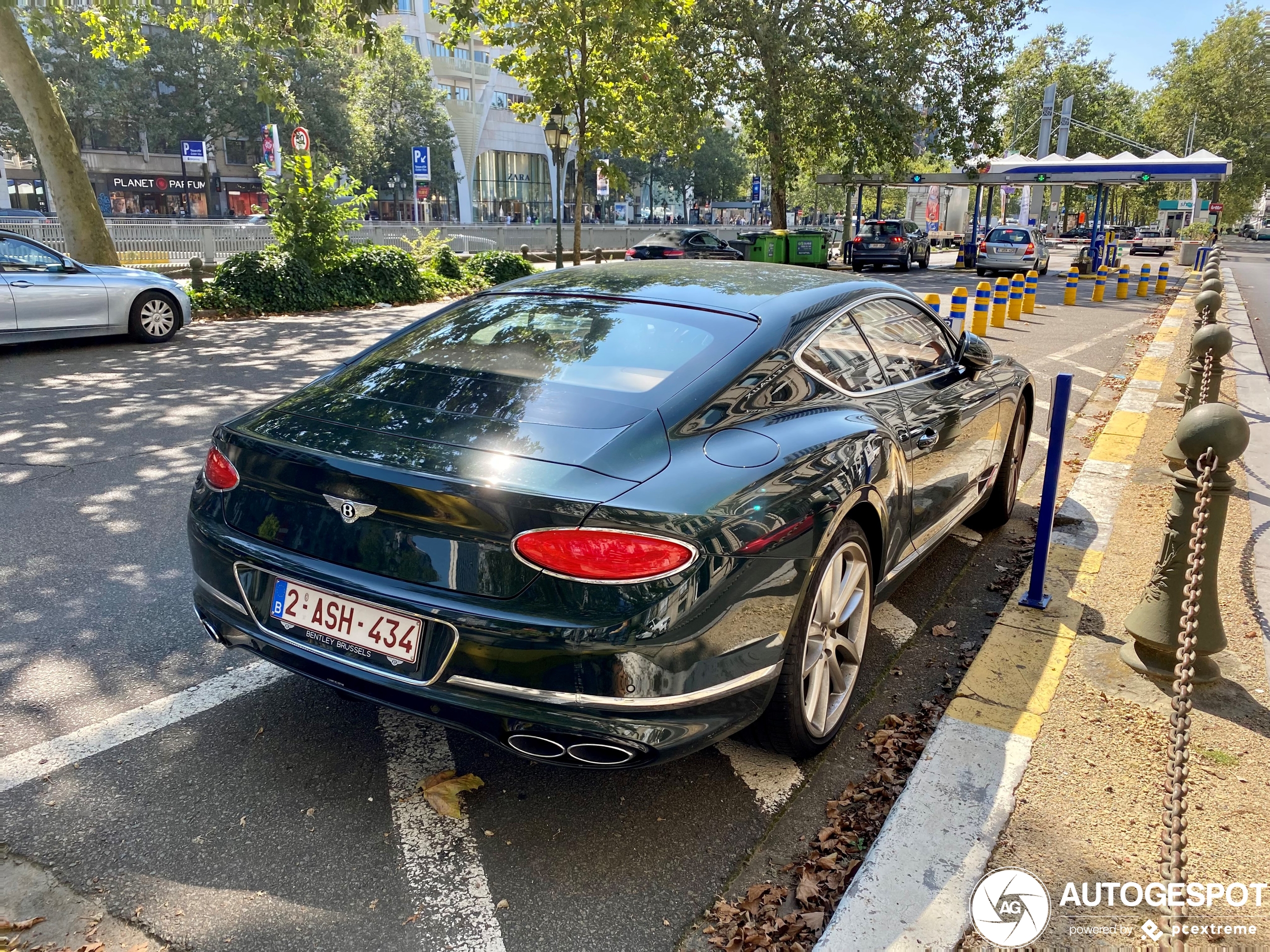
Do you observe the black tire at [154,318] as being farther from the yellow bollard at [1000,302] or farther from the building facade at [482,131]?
the building facade at [482,131]

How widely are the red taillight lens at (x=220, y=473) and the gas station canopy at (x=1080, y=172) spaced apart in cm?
3629

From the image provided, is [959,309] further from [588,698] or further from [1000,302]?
[588,698]

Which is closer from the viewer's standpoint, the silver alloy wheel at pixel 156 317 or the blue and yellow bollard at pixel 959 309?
the silver alloy wheel at pixel 156 317

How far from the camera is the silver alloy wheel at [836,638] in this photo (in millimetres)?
2990

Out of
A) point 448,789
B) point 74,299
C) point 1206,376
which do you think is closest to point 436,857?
point 448,789

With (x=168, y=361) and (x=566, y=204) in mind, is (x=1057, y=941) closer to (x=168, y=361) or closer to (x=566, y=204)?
(x=168, y=361)

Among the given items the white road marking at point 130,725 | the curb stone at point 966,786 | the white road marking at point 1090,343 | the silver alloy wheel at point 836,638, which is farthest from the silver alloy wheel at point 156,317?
the white road marking at point 1090,343

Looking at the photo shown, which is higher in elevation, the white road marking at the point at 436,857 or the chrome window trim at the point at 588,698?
the chrome window trim at the point at 588,698

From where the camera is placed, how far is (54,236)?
21406 millimetres

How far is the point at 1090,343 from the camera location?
569 inches

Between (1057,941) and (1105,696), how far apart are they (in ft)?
4.56

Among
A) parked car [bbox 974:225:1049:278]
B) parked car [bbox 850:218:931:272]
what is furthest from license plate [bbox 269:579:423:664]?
parked car [bbox 850:218:931:272]

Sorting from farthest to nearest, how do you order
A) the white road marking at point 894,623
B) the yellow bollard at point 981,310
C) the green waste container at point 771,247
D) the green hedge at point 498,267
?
the green waste container at point 771,247
the green hedge at point 498,267
the yellow bollard at point 981,310
the white road marking at point 894,623

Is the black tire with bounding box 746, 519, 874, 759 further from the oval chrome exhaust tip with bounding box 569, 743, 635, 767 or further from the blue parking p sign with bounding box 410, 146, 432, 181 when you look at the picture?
the blue parking p sign with bounding box 410, 146, 432, 181
